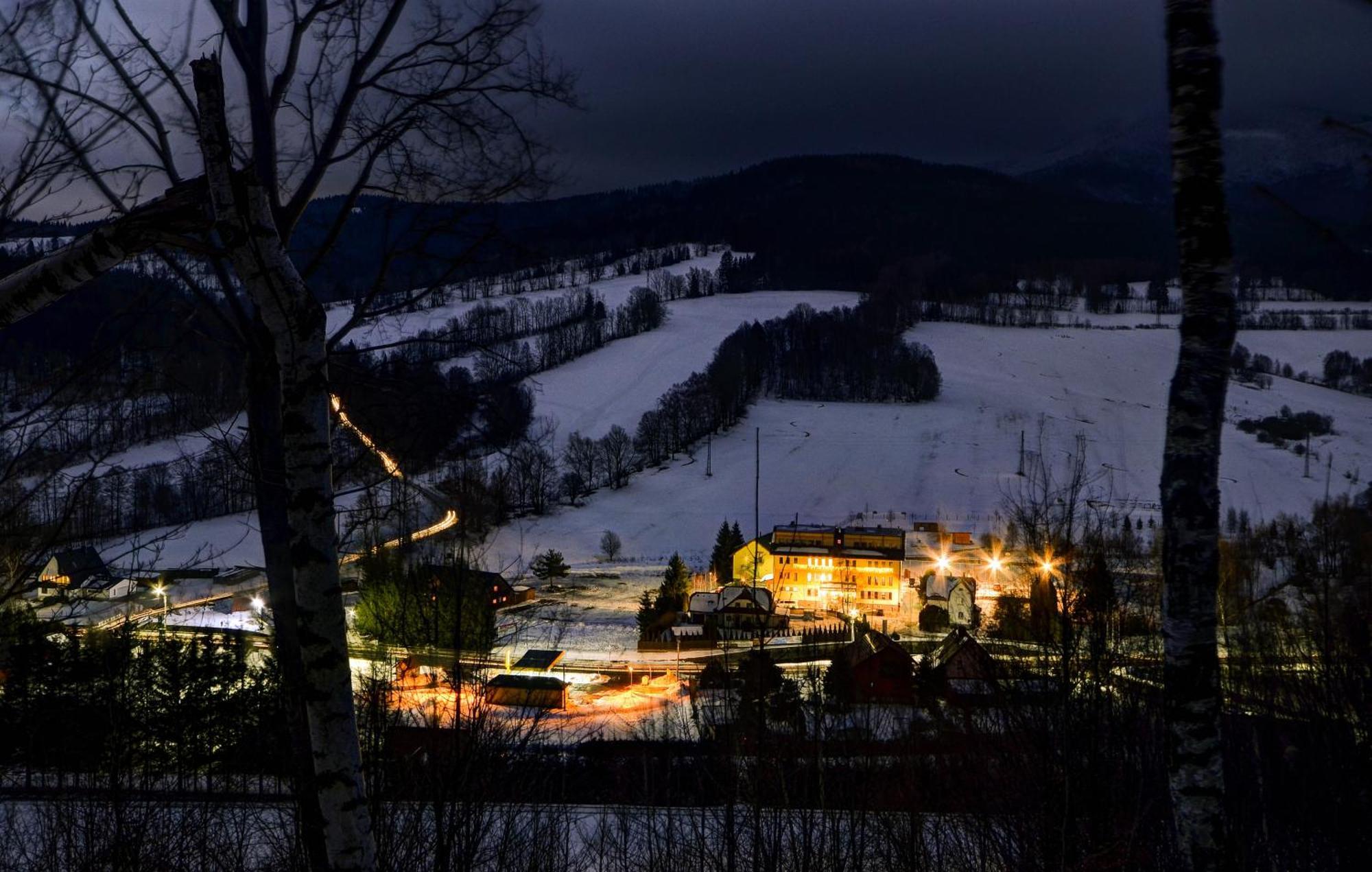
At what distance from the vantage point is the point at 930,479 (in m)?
46.8

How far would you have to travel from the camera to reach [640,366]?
222ft

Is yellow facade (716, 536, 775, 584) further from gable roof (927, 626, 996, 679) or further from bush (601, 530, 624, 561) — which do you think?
gable roof (927, 626, 996, 679)

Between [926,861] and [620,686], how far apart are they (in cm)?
1423

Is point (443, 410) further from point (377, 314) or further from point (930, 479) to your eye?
point (930, 479)

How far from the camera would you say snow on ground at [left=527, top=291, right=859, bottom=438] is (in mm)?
Answer: 56094

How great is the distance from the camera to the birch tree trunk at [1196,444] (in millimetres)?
2902

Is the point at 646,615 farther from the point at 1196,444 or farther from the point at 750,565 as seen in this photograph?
the point at 1196,444

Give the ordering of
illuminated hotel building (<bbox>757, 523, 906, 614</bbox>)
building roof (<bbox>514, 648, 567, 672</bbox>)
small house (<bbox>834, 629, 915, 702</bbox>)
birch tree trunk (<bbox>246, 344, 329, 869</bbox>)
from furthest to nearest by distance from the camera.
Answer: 1. illuminated hotel building (<bbox>757, 523, 906, 614</bbox>)
2. building roof (<bbox>514, 648, 567, 672</bbox>)
3. small house (<bbox>834, 629, 915, 702</bbox>)
4. birch tree trunk (<bbox>246, 344, 329, 869</bbox>)

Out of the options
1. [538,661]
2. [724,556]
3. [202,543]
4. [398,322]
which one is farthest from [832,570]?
[398,322]

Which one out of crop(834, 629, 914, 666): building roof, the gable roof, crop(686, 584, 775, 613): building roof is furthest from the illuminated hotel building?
crop(834, 629, 914, 666): building roof

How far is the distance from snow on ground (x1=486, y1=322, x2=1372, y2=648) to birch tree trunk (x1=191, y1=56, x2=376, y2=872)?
22621 millimetres

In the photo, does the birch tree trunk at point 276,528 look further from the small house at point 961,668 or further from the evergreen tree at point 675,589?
the evergreen tree at point 675,589

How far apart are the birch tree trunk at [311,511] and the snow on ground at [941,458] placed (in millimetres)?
22621

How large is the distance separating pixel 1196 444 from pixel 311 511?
314 centimetres
